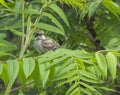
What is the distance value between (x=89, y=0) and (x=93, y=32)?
53 centimetres

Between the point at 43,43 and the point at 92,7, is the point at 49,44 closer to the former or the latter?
the point at 43,43

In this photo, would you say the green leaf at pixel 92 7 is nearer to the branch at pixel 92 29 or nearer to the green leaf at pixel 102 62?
the branch at pixel 92 29

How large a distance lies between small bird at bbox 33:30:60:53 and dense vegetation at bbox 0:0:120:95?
1.7 inches

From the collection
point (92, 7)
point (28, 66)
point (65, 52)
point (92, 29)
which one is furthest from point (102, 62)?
point (92, 29)

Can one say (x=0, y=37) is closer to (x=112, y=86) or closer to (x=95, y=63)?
(x=95, y=63)

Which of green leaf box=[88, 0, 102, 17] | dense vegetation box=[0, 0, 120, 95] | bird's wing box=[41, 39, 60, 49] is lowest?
bird's wing box=[41, 39, 60, 49]

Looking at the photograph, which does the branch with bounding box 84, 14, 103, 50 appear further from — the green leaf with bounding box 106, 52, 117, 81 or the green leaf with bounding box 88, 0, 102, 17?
the green leaf with bounding box 106, 52, 117, 81

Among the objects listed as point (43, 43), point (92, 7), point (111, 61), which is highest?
point (92, 7)

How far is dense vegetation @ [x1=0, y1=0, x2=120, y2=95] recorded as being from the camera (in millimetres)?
1976

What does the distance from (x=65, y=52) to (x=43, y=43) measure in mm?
1130

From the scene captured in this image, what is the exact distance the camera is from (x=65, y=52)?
204cm

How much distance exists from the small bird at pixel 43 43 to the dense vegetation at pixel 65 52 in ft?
0.14

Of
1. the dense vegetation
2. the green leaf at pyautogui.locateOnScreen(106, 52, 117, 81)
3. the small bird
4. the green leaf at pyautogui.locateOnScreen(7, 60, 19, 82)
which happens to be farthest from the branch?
the green leaf at pyautogui.locateOnScreen(7, 60, 19, 82)

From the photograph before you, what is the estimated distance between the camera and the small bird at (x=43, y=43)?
3.06 metres
